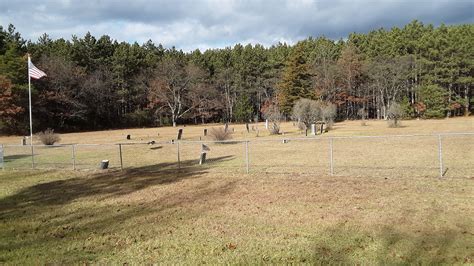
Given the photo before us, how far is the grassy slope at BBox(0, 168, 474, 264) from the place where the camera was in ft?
23.1

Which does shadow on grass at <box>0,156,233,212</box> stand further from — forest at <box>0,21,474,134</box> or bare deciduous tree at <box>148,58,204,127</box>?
bare deciduous tree at <box>148,58,204,127</box>

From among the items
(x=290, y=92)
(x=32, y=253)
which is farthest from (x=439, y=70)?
(x=32, y=253)

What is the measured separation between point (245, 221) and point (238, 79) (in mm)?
82779

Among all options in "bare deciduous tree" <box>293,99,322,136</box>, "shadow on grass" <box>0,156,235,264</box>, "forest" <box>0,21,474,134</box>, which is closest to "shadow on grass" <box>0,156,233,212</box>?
"shadow on grass" <box>0,156,235,264</box>

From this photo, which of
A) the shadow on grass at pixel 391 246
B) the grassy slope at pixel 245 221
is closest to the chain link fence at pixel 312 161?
the grassy slope at pixel 245 221

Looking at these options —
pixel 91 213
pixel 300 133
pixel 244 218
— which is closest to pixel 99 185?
pixel 91 213

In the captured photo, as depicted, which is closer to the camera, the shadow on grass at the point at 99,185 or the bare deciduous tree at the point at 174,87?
the shadow on grass at the point at 99,185

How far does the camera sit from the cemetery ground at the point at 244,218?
7047 mm

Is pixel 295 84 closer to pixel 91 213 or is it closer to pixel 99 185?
pixel 99 185

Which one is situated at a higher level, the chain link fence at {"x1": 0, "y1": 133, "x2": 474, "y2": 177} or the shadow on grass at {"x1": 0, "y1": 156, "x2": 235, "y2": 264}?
the chain link fence at {"x1": 0, "y1": 133, "x2": 474, "y2": 177}

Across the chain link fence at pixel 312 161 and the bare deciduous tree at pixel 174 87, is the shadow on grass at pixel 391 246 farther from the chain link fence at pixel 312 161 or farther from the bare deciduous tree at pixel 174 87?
the bare deciduous tree at pixel 174 87

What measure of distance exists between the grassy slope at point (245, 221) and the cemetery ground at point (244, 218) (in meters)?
0.02

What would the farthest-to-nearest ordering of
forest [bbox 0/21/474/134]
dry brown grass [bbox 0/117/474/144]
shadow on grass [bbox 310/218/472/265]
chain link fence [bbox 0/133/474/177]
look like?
forest [bbox 0/21/474/134] < dry brown grass [bbox 0/117/474/144] < chain link fence [bbox 0/133/474/177] < shadow on grass [bbox 310/218/472/265]

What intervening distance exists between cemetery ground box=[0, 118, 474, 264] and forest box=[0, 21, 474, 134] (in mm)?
51103
